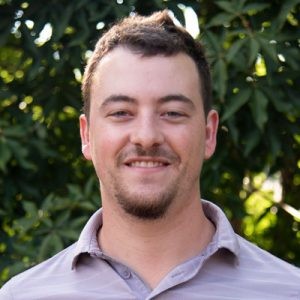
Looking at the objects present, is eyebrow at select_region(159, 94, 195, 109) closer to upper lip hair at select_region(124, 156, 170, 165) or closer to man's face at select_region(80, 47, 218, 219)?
man's face at select_region(80, 47, 218, 219)

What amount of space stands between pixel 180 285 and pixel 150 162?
1.04 ft

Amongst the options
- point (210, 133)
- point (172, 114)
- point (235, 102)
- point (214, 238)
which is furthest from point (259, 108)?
point (172, 114)

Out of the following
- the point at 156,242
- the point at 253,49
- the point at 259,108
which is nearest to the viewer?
the point at 156,242

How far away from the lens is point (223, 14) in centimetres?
420

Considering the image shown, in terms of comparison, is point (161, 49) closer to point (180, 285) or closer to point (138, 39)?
point (138, 39)

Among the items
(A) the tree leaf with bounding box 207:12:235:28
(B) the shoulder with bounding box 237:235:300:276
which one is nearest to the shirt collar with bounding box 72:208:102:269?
(B) the shoulder with bounding box 237:235:300:276

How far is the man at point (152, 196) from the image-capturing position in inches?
109

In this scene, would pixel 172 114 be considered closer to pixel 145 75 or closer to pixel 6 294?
pixel 145 75

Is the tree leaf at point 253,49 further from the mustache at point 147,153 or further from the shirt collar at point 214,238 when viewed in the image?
the mustache at point 147,153

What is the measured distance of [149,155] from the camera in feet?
9.00

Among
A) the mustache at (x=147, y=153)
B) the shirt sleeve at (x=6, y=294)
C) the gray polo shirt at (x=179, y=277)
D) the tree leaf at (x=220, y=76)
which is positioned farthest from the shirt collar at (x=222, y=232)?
the tree leaf at (x=220, y=76)

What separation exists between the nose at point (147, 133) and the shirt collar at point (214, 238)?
334 millimetres

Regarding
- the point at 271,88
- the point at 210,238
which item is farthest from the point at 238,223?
the point at 210,238

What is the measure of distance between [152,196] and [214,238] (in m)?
0.27
